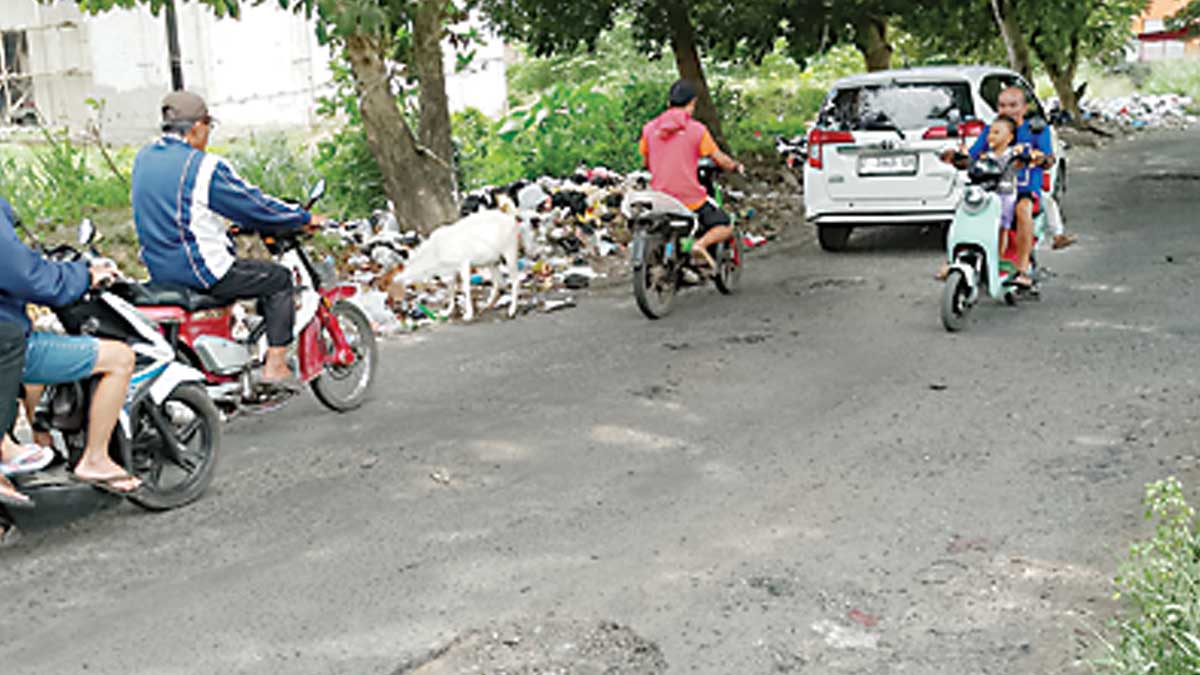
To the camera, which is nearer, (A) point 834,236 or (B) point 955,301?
(B) point 955,301

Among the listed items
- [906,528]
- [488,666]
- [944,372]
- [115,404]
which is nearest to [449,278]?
[944,372]

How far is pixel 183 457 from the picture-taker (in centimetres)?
627

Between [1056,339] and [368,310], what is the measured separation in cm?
535

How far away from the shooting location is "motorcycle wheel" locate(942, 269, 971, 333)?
9.35 metres

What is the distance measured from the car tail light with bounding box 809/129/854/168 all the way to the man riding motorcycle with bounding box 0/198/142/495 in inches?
341

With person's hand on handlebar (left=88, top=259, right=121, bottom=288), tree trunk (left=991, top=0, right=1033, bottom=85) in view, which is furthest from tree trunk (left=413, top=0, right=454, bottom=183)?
tree trunk (left=991, top=0, right=1033, bottom=85)

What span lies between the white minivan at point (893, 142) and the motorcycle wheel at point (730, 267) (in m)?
2.04

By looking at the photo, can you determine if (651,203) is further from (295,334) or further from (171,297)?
(171,297)

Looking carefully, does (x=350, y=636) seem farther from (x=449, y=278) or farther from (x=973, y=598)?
(x=449, y=278)

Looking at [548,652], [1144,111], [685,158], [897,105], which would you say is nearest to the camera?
[548,652]

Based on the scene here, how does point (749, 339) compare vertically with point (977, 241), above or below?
below

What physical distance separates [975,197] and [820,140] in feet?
11.8

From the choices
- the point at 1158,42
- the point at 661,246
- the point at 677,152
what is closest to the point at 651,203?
the point at 661,246

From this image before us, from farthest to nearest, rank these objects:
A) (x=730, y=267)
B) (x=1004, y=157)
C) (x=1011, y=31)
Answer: (x=1011, y=31)
(x=730, y=267)
(x=1004, y=157)
